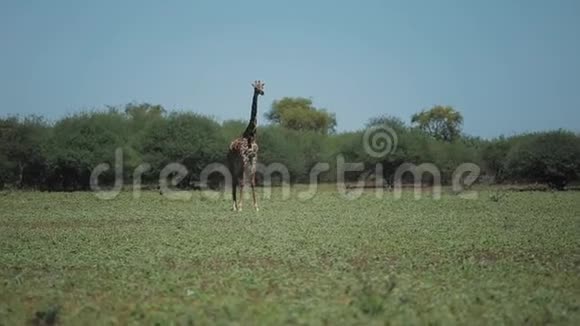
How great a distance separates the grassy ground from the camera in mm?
7051

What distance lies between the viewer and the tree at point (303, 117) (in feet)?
393

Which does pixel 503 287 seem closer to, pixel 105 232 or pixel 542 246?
pixel 542 246

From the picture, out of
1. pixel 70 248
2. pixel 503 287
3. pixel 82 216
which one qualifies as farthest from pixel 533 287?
pixel 82 216

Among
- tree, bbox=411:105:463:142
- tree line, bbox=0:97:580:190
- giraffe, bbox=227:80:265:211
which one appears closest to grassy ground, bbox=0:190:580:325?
giraffe, bbox=227:80:265:211

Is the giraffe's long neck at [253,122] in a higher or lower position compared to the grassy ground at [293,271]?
higher

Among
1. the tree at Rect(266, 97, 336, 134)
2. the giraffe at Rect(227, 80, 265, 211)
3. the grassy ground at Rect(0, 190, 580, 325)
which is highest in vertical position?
the tree at Rect(266, 97, 336, 134)

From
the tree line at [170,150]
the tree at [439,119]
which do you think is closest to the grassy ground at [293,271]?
the tree line at [170,150]

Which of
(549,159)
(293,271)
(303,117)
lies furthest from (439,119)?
(293,271)

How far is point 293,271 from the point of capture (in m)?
9.72

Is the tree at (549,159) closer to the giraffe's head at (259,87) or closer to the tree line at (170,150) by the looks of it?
the tree line at (170,150)

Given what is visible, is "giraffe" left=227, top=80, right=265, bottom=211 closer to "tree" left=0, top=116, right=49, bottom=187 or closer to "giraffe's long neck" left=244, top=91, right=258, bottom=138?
"giraffe's long neck" left=244, top=91, right=258, bottom=138

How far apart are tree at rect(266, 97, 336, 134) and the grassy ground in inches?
3999

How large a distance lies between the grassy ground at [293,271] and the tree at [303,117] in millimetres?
101562

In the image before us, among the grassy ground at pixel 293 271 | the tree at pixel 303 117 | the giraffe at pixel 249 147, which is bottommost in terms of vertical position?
the grassy ground at pixel 293 271
